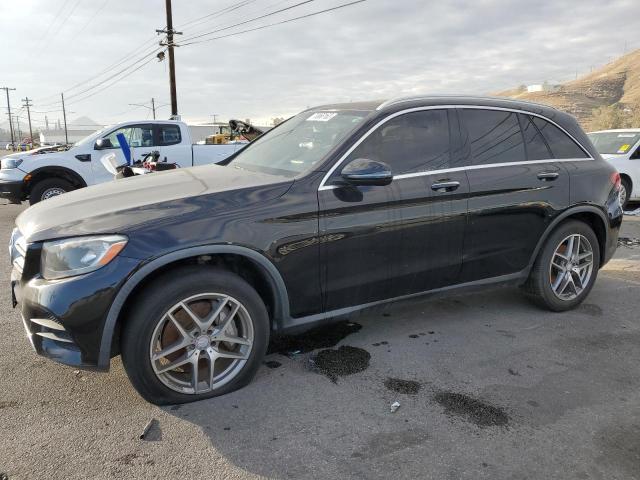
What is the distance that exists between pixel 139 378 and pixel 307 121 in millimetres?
2351

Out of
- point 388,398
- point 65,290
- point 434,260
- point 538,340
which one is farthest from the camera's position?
point 538,340

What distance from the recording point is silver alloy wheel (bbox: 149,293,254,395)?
9.16 ft

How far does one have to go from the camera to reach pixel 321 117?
12.8 feet

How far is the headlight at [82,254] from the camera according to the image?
8.39ft

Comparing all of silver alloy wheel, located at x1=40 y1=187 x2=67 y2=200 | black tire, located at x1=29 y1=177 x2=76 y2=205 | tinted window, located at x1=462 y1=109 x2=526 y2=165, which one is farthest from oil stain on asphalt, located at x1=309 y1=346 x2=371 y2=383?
silver alloy wheel, located at x1=40 y1=187 x2=67 y2=200

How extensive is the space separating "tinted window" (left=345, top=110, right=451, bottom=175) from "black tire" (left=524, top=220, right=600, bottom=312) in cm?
132

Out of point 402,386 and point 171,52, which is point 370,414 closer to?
point 402,386

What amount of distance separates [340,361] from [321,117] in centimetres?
189

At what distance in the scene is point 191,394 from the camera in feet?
9.45

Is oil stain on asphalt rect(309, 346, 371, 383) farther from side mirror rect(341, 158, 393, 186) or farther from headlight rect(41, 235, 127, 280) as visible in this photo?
headlight rect(41, 235, 127, 280)

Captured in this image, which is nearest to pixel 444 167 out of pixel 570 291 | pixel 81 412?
pixel 570 291

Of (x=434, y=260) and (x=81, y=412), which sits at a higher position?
(x=434, y=260)

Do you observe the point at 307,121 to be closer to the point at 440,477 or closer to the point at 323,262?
the point at 323,262

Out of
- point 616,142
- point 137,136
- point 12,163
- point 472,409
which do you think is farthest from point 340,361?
point 616,142
